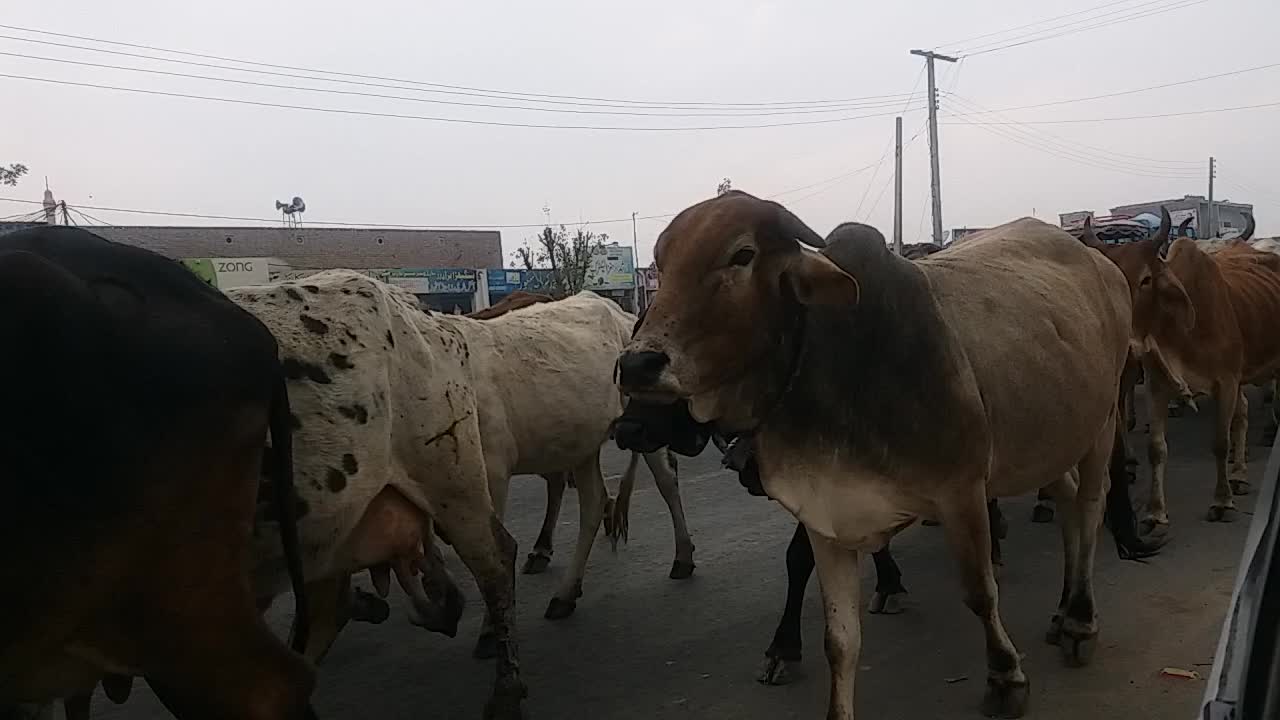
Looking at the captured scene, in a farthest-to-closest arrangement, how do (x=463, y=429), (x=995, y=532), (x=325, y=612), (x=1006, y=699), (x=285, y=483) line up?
(x=995, y=532), (x=325, y=612), (x=463, y=429), (x=1006, y=699), (x=285, y=483)

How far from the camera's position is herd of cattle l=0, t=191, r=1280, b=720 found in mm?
2066

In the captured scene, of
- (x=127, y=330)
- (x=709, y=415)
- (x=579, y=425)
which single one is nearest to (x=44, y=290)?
(x=127, y=330)

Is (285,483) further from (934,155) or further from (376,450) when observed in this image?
(934,155)

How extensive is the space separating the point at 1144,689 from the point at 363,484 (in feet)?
11.2

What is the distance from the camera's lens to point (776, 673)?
4301mm

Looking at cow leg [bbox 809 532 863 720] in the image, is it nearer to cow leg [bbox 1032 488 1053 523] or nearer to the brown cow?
cow leg [bbox 1032 488 1053 523]

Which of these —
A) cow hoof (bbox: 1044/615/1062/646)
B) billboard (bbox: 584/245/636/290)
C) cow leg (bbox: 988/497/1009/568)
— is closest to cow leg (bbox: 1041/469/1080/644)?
cow hoof (bbox: 1044/615/1062/646)

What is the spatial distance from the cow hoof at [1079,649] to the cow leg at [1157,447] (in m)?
2.37

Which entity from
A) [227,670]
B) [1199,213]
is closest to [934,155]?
[1199,213]

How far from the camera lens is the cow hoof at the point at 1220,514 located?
21.5 feet

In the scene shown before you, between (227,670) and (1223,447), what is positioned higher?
(227,670)

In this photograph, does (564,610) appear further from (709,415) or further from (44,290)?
(44,290)

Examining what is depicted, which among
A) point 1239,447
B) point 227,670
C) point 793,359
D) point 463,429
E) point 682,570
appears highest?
point 793,359

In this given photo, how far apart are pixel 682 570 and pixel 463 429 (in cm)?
272
